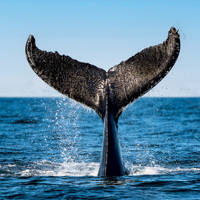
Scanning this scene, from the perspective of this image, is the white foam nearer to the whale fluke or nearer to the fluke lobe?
the fluke lobe

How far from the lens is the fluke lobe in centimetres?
838

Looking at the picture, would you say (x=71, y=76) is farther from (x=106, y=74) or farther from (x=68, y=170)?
(x=68, y=170)

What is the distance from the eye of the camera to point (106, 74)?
9.20 metres

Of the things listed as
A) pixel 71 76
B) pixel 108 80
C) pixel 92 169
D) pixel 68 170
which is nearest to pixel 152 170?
pixel 92 169

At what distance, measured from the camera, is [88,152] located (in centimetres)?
1479

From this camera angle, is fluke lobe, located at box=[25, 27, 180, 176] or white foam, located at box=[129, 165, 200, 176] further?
white foam, located at box=[129, 165, 200, 176]

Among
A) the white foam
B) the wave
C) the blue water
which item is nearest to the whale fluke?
the blue water

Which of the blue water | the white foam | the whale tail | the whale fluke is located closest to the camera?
the blue water

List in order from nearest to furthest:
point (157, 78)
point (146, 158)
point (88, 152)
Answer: point (157, 78) → point (146, 158) → point (88, 152)

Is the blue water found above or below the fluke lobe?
below

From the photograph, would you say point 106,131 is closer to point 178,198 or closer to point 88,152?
point 178,198

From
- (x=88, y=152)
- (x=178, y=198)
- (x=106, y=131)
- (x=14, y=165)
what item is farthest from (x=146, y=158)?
(x=178, y=198)

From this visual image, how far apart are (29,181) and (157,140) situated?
379 inches

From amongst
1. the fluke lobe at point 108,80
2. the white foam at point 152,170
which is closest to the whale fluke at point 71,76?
the fluke lobe at point 108,80
